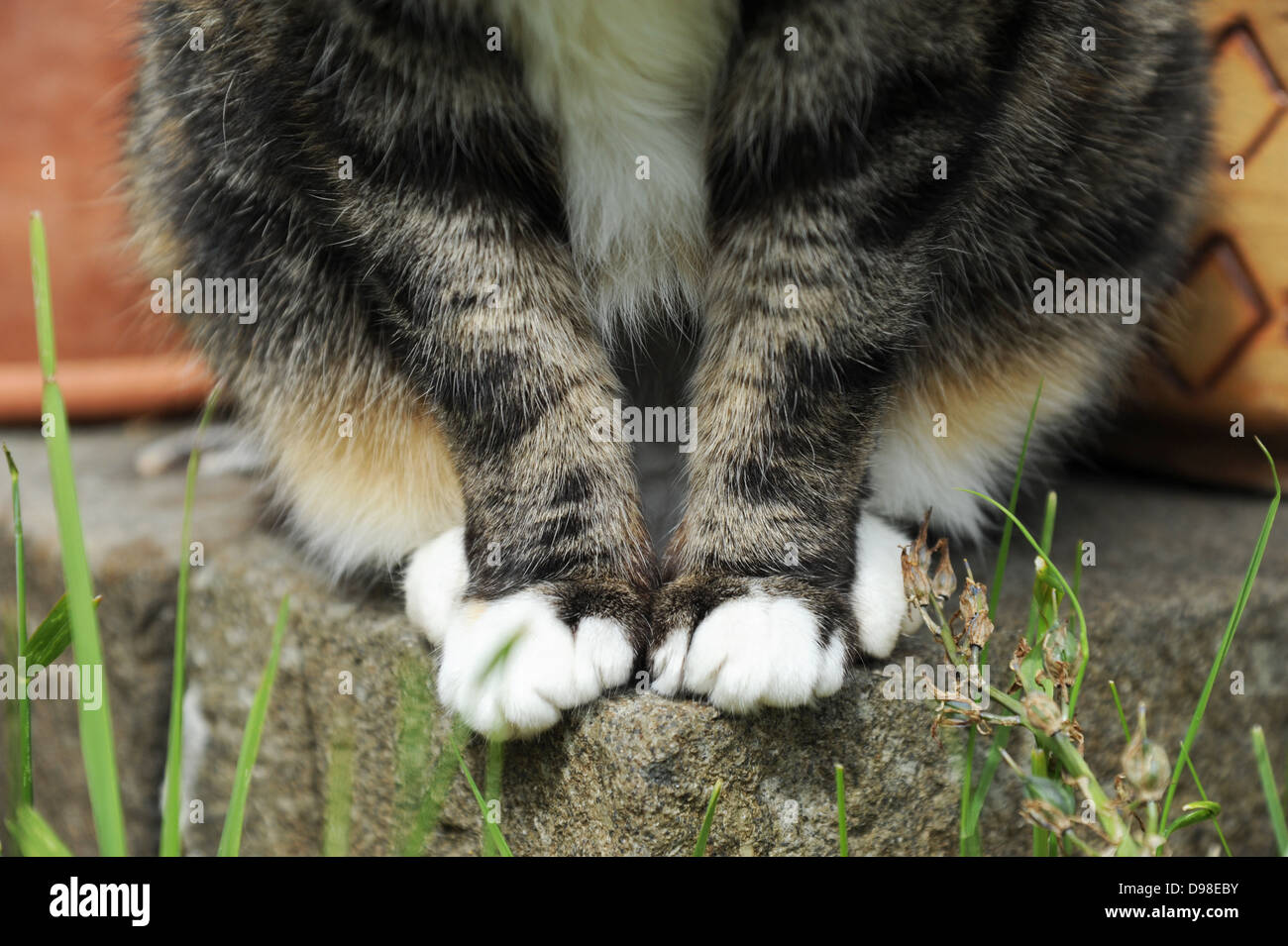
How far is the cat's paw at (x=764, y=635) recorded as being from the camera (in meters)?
0.90

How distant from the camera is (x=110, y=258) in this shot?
5.70 feet

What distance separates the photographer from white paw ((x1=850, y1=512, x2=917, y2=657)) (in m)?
1.00

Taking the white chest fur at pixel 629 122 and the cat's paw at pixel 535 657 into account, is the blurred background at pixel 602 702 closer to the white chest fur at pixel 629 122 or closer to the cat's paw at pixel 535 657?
the cat's paw at pixel 535 657

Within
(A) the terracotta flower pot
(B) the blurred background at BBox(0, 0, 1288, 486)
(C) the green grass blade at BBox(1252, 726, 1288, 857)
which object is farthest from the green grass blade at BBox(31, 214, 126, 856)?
(A) the terracotta flower pot

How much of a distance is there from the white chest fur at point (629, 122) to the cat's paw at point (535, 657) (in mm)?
306

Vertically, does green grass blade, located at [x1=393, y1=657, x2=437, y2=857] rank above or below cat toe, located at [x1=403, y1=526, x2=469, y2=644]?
below

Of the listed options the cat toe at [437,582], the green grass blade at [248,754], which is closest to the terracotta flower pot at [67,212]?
the cat toe at [437,582]

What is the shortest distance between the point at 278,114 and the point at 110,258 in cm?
84

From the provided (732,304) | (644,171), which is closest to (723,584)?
(732,304)

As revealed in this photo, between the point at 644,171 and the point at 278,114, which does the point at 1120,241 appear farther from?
the point at 278,114

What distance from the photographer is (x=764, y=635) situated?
2.95 feet

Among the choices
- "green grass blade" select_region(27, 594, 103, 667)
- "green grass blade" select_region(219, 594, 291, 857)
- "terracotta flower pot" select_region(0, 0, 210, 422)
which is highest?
"terracotta flower pot" select_region(0, 0, 210, 422)

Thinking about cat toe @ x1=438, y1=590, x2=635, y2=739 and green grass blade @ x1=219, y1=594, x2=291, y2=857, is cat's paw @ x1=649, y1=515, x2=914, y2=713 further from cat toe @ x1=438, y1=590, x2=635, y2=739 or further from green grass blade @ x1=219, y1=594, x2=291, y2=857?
green grass blade @ x1=219, y1=594, x2=291, y2=857

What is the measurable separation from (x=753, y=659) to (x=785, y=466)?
19 cm
